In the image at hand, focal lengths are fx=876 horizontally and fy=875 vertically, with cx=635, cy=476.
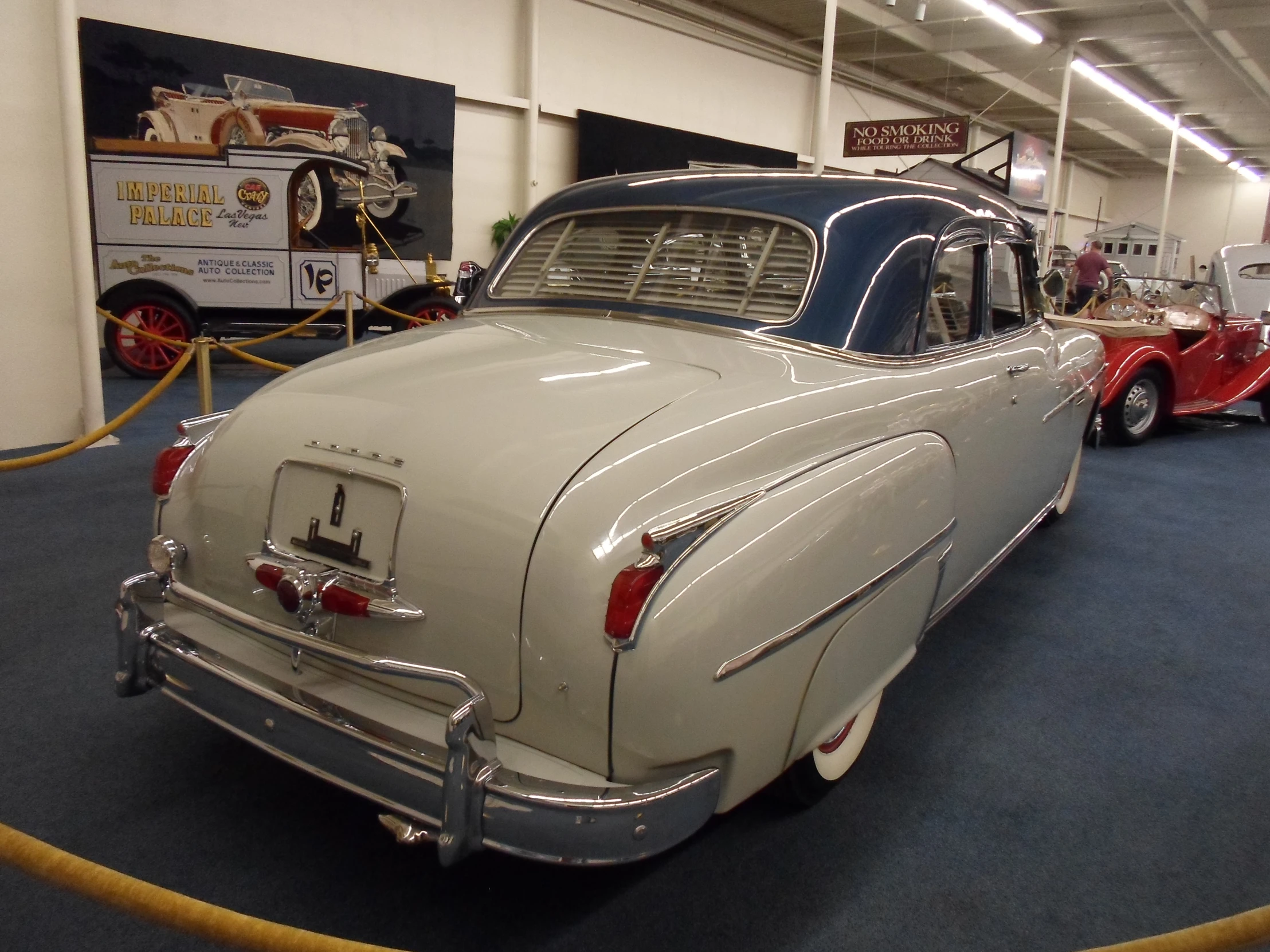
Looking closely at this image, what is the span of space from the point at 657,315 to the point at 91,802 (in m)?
1.88

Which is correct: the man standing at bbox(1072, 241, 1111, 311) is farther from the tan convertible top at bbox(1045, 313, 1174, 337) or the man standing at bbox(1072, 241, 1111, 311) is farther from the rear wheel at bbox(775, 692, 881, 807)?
the rear wheel at bbox(775, 692, 881, 807)

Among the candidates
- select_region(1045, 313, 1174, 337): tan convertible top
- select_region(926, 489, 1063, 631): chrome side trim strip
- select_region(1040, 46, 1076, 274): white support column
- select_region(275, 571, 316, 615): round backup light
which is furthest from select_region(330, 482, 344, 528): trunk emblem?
select_region(1040, 46, 1076, 274): white support column

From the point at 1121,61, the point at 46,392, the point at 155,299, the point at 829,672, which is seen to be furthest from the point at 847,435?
the point at 1121,61

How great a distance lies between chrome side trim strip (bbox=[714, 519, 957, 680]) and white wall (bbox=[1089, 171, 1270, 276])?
31.5 metres

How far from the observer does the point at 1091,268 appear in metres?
14.2

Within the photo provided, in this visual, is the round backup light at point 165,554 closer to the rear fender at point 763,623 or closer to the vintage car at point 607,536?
the vintage car at point 607,536

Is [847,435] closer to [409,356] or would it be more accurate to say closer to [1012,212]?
[409,356]

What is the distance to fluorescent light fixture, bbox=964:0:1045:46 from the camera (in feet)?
39.3

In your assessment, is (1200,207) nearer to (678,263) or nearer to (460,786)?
(678,263)

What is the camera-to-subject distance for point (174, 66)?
334 inches

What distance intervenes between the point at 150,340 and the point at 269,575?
699cm

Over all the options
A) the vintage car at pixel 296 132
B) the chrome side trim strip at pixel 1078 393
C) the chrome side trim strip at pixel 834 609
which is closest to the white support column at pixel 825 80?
the vintage car at pixel 296 132

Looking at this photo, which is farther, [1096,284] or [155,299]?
[1096,284]

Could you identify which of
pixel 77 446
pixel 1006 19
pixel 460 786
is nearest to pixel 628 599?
pixel 460 786
